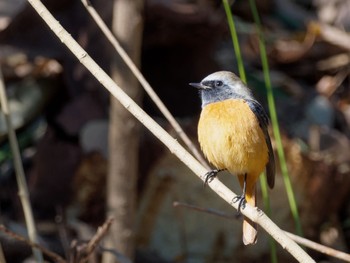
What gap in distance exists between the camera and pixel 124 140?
3607mm

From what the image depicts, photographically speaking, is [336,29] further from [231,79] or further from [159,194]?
[231,79]

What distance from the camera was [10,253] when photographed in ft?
14.6

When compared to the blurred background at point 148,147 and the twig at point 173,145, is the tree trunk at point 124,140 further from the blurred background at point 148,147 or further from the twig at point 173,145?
the twig at point 173,145

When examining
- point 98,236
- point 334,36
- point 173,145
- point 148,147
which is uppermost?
point 173,145

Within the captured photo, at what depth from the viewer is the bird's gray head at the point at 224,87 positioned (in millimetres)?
3004

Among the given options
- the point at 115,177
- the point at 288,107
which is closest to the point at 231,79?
the point at 115,177

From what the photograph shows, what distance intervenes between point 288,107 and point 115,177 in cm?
224

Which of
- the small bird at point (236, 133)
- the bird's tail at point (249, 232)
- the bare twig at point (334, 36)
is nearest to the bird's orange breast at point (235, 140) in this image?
the small bird at point (236, 133)

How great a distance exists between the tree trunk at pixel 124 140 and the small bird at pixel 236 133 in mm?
571

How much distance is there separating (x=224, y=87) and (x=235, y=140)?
25cm

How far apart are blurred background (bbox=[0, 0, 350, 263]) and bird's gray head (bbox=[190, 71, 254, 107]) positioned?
1160 millimetres

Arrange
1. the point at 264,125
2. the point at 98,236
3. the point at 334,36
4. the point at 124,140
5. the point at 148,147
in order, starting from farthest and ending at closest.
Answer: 1. the point at 334,36
2. the point at 148,147
3. the point at 124,140
4. the point at 264,125
5. the point at 98,236

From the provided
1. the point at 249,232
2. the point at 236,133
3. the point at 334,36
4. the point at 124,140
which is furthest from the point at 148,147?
the point at 334,36

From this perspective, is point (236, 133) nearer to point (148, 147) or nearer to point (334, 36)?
point (148, 147)
